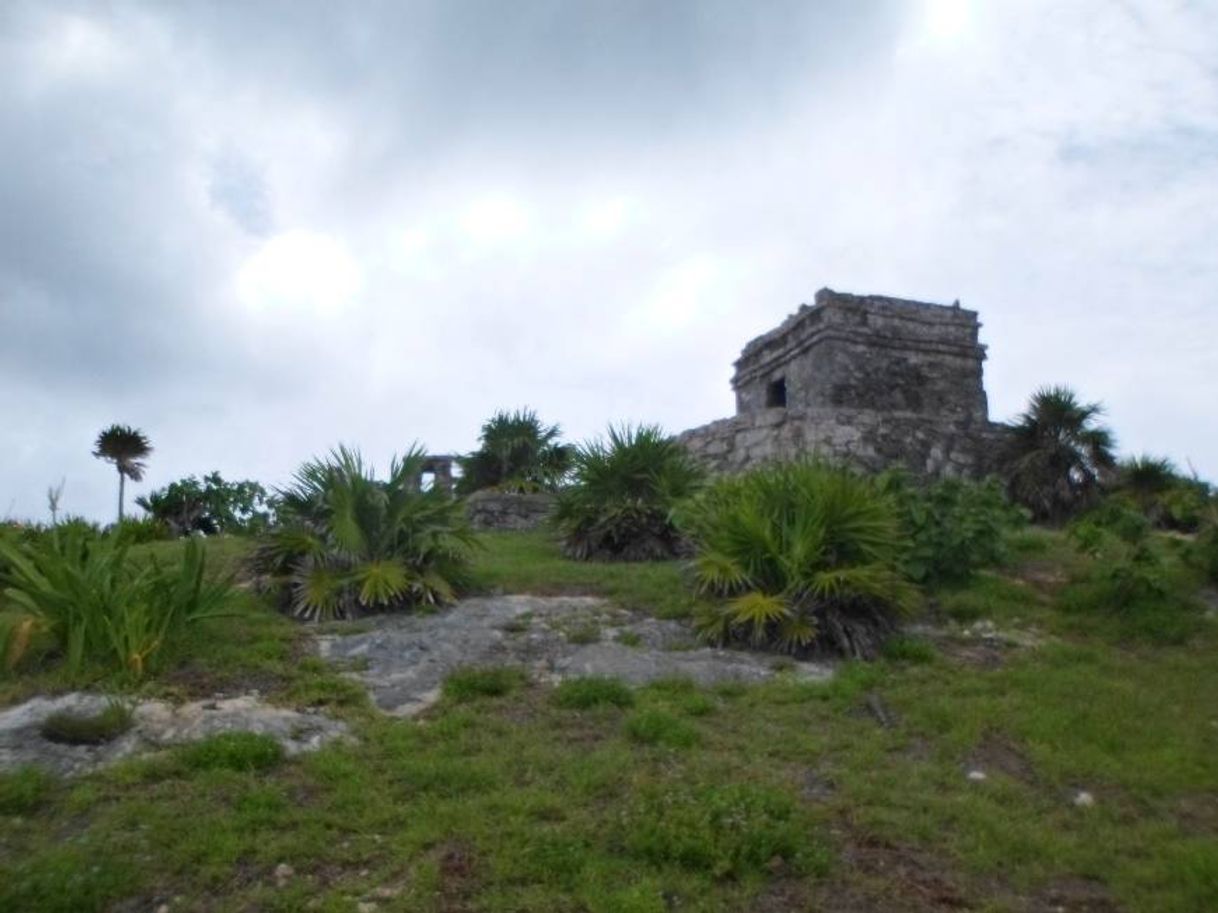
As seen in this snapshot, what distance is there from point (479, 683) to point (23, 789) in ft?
8.36

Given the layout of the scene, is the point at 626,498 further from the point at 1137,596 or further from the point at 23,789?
the point at 23,789

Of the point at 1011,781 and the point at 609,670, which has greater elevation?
the point at 609,670

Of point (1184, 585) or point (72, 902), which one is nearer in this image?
point (72, 902)

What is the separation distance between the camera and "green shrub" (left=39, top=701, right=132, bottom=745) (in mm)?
6016

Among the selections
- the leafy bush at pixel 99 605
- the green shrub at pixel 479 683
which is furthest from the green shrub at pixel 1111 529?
the leafy bush at pixel 99 605

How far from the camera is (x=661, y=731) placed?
6.32 m

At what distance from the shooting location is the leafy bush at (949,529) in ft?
32.1

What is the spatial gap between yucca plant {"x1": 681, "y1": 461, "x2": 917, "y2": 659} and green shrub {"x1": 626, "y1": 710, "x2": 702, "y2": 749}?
1.96 metres

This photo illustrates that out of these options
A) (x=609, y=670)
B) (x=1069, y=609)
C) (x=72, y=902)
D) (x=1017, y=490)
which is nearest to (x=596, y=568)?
(x=609, y=670)

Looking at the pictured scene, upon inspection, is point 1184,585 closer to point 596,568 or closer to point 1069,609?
point 1069,609

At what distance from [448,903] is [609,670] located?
3.11m

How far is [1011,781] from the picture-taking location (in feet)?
19.6

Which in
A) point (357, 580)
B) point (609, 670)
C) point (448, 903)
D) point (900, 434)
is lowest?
point (448, 903)

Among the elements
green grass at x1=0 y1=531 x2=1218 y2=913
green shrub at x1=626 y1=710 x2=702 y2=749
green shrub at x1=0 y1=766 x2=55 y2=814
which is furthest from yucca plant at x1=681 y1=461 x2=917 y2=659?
green shrub at x1=0 y1=766 x2=55 y2=814
